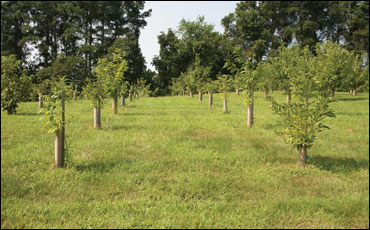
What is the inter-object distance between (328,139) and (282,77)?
12609 millimetres

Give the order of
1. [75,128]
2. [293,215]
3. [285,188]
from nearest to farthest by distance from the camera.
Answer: [293,215] → [285,188] → [75,128]

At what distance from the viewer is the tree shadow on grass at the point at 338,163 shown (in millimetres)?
5884

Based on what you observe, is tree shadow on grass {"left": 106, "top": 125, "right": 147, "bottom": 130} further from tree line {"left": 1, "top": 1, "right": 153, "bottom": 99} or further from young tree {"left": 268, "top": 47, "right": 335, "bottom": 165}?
Answer: young tree {"left": 268, "top": 47, "right": 335, "bottom": 165}

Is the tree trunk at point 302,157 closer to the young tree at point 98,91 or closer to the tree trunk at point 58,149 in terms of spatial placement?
the tree trunk at point 58,149

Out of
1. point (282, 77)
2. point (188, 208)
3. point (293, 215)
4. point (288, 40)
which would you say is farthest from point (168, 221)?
point (288, 40)

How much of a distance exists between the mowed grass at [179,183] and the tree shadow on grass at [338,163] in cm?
2

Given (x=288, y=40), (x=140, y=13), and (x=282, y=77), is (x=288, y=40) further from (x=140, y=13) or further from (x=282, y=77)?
(x=282, y=77)

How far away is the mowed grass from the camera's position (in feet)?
12.5

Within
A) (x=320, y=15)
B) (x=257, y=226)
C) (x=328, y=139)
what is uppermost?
(x=320, y=15)

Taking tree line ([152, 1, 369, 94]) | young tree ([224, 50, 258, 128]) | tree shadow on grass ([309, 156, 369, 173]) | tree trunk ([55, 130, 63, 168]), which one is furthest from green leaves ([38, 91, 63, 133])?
tree line ([152, 1, 369, 94])

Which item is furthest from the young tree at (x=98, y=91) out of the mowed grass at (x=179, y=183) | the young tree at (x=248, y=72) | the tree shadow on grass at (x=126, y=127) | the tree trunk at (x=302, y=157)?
the tree trunk at (x=302, y=157)

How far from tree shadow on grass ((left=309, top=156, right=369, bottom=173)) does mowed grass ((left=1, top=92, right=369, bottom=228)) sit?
0.02 m

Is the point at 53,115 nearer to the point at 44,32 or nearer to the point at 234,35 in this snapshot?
the point at 44,32

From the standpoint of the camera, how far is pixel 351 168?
5.91 meters
